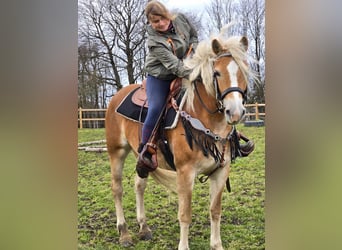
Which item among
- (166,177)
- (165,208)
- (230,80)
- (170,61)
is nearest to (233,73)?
(230,80)

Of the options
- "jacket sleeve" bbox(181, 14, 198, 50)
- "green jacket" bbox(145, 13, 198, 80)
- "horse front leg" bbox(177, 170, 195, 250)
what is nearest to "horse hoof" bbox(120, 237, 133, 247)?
"horse front leg" bbox(177, 170, 195, 250)

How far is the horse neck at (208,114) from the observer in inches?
65.6

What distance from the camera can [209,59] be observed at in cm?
163

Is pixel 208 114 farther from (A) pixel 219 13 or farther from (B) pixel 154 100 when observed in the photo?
(A) pixel 219 13

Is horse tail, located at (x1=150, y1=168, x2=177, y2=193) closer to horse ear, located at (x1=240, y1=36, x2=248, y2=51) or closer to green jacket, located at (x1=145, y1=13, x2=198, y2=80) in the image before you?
green jacket, located at (x1=145, y1=13, x2=198, y2=80)

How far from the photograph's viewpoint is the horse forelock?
1.60 m

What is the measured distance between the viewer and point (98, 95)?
1.81 metres

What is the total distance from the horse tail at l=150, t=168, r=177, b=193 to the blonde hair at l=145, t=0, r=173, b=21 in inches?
25.3

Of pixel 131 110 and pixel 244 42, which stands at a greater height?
pixel 244 42

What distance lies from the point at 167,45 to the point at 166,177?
0.55m

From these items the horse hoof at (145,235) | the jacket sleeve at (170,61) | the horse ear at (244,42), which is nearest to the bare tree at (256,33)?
the horse ear at (244,42)
